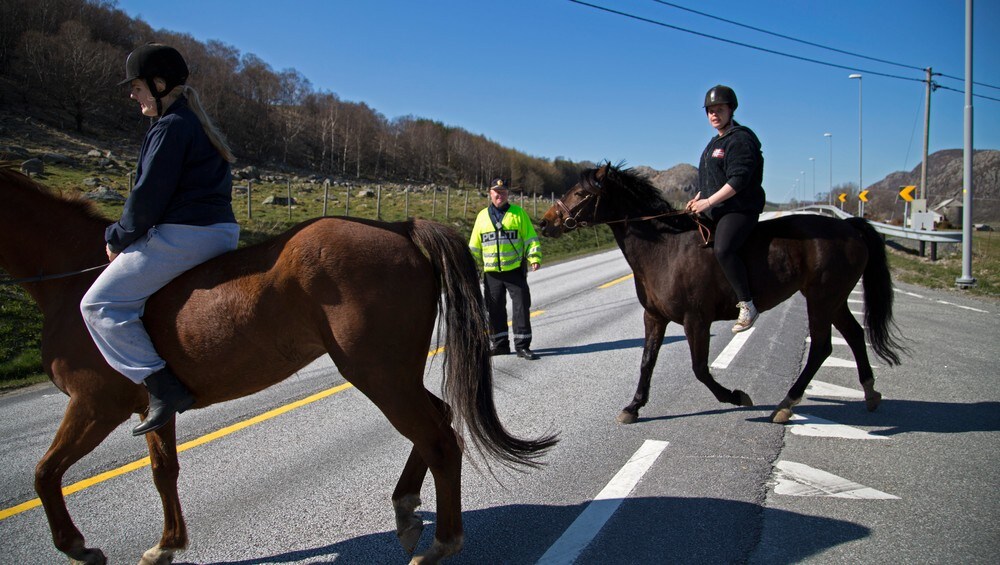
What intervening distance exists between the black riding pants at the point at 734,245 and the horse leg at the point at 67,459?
470cm

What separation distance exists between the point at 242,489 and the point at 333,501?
2.19 ft

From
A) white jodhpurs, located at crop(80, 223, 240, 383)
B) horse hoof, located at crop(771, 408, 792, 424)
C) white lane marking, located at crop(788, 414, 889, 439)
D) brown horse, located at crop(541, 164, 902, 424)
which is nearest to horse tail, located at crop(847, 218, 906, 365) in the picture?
brown horse, located at crop(541, 164, 902, 424)

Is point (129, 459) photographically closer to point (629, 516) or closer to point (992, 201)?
point (629, 516)

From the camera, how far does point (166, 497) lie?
331cm

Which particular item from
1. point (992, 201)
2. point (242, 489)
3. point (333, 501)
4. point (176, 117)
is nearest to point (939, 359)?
point (333, 501)

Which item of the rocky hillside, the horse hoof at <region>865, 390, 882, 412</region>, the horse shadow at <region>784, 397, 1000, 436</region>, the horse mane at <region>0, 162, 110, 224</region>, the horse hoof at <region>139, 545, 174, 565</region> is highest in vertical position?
the rocky hillside

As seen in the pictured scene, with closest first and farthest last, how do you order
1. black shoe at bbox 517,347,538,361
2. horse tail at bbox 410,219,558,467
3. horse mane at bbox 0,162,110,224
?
horse tail at bbox 410,219,558,467
horse mane at bbox 0,162,110,224
black shoe at bbox 517,347,538,361

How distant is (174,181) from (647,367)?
4152mm

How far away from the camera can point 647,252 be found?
19.2 feet

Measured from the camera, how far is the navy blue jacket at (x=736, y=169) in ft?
17.4

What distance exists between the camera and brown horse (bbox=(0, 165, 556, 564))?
2992 millimetres

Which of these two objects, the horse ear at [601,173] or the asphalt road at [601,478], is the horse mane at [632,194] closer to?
the horse ear at [601,173]

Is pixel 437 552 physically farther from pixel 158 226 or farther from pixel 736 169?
pixel 736 169

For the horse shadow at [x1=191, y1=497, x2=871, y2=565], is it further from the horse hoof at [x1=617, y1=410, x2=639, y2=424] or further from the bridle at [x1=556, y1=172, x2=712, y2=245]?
the bridle at [x1=556, y1=172, x2=712, y2=245]
